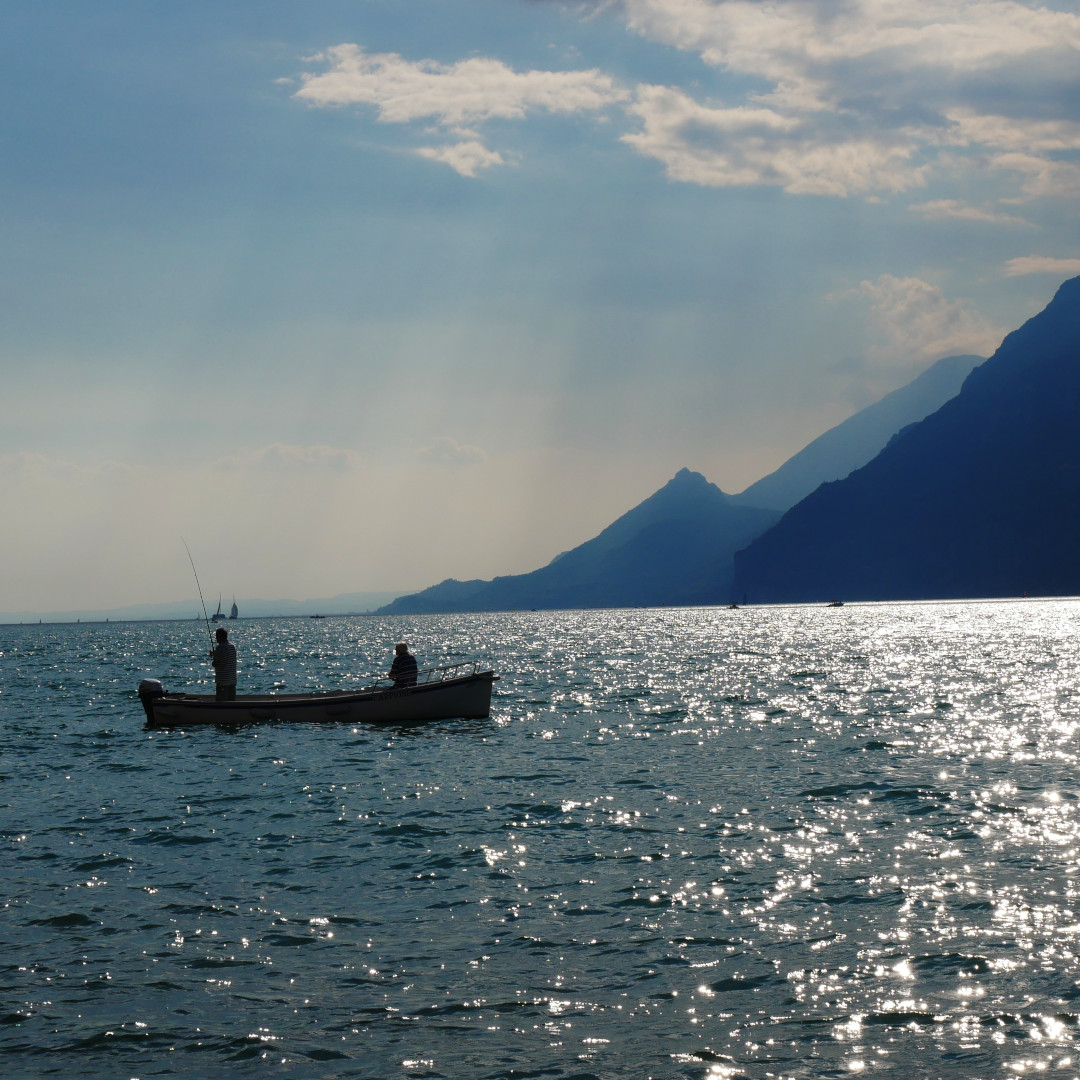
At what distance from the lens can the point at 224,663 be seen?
36719 millimetres

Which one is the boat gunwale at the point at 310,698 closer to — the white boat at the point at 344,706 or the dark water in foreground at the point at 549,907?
the white boat at the point at 344,706

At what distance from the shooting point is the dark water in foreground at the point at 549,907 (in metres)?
9.73

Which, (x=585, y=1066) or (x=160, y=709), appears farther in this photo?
(x=160, y=709)

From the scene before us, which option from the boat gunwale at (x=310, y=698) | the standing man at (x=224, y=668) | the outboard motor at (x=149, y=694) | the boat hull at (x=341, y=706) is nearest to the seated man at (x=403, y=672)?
the boat gunwale at (x=310, y=698)

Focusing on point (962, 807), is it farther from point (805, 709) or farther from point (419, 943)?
point (805, 709)

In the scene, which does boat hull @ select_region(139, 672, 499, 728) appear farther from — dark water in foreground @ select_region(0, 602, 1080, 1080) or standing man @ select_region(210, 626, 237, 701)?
dark water in foreground @ select_region(0, 602, 1080, 1080)

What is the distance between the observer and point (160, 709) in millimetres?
38125

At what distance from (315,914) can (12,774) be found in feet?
60.1

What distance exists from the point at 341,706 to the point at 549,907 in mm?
24497

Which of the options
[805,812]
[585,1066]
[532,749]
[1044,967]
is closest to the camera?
[585,1066]

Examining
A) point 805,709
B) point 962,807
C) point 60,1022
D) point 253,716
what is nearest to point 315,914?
point 60,1022

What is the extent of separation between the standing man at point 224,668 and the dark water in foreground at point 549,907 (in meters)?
4.04

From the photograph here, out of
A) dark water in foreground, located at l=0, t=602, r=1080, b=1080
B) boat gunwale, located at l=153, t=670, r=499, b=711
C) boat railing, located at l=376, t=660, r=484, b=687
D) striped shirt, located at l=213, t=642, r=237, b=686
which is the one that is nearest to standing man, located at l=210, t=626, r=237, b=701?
striped shirt, located at l=213, t=642, r=237, b=686

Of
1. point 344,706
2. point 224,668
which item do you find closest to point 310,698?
point 344,706
